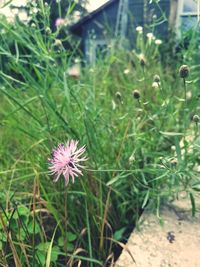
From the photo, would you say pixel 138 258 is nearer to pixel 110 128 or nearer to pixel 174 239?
pixel 174 239

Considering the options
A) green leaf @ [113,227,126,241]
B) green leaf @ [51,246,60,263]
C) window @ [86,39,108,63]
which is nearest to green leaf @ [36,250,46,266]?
green leaf @ [51,246,60,263]

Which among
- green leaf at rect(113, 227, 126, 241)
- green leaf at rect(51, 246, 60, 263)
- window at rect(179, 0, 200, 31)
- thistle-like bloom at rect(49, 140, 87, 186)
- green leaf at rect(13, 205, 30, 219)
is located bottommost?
green leaf at rect(113, 227, 126, 241)

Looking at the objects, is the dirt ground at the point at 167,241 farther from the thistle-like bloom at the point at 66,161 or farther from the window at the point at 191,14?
the window at the point at 191,14

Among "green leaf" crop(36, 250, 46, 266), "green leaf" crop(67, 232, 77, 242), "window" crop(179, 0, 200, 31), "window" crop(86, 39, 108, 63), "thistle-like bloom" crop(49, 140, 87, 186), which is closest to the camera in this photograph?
"thistle-like bloom" crop(49, 140, 87, 186)

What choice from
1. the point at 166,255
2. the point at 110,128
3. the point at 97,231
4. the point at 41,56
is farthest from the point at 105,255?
the point at 41,56

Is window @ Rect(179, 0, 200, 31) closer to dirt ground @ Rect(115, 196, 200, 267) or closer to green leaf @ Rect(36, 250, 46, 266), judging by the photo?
dirt ground @ Rect(115, 196, 200, 267)

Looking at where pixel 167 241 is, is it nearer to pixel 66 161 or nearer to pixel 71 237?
pixel 71 237

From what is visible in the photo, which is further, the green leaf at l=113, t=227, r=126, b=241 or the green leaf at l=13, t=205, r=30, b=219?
the green leaf at l=113, t=227, r=126, b=241

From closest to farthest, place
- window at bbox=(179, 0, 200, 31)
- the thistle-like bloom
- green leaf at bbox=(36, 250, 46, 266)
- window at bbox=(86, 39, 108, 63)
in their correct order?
the thistle-like bloom < green leaf at bbox=(36, 250, 46, 266) < window at bbox=(179, 0, 200, 31) < window at bbox=(86, 39, 108, 63)

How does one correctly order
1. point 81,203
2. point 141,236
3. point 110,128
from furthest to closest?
point 110,128, point 81,203, point 141,236
